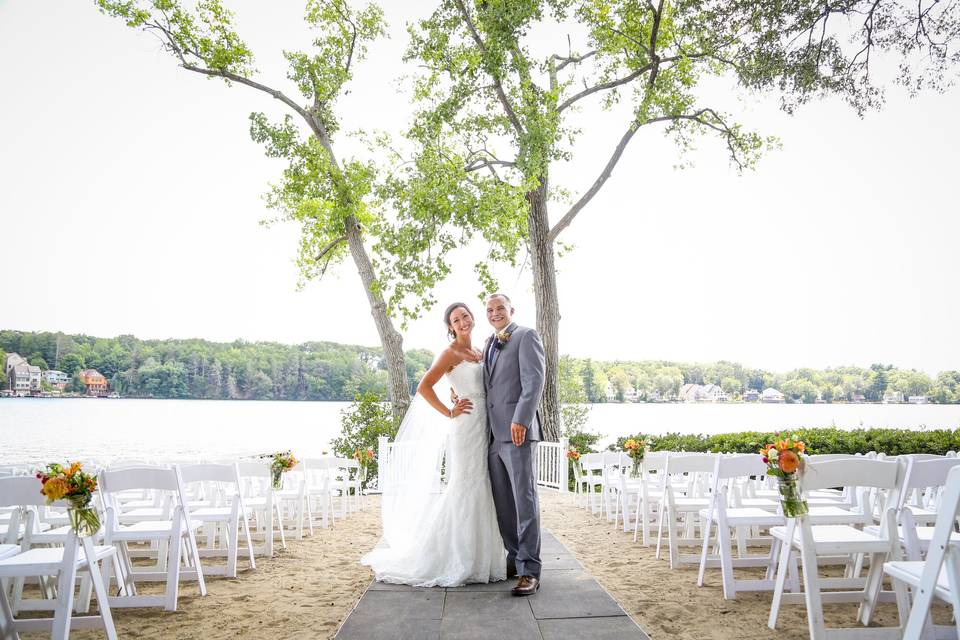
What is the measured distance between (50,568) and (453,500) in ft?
7.60

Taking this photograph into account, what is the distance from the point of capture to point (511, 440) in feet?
14.3

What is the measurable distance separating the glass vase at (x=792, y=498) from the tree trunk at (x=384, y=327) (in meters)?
12.0

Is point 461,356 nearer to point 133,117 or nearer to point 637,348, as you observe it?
point 133,117

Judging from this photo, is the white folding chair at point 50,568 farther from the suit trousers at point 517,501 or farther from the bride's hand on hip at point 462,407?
the suit trousers at point 517,501

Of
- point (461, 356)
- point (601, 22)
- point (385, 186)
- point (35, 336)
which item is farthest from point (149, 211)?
point (461, 356)

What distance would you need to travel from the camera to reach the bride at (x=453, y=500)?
4.41 meters

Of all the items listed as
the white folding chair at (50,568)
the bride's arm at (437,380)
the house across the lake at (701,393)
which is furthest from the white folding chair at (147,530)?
the house across the lake at (701,393)

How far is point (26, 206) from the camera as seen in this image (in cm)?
3259

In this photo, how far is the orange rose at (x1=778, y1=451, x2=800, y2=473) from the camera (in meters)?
3.10

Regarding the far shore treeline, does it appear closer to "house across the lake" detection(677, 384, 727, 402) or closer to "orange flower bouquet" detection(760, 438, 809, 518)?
"house across the lake" detection(677, 384, 727, 402)

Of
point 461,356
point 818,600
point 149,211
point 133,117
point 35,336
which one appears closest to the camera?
point 818,600

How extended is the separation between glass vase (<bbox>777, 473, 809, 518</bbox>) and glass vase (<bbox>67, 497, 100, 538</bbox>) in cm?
327

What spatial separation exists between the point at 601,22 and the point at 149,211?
3098 centimetres

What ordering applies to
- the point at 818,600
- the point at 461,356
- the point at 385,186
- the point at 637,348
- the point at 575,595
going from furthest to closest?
the point at 637,348 → the point at 385,186 → the point at 461,356 → the point at 575,595 → the point at 818,600
